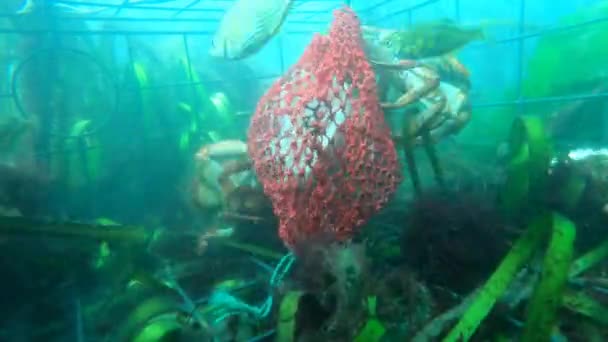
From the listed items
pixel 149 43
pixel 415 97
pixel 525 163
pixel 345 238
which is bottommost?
pixel 345 238

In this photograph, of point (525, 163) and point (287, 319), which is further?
point (525, 163)

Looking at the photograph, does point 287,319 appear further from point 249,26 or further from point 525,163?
point 249,26

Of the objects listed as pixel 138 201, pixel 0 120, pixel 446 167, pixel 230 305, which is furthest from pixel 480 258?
pixel 0 120

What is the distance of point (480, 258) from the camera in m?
1.80

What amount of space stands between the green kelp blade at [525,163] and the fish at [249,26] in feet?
6.19

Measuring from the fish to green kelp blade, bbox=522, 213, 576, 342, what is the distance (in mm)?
2340

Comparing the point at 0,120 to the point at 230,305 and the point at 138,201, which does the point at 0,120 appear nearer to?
the point at 138,201

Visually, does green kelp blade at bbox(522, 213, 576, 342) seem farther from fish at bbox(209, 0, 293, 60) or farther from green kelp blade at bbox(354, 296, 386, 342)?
fish at bbox(209, 0, 293, 60)

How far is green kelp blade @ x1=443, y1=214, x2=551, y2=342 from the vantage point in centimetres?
137

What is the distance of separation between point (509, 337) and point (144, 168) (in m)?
4.51

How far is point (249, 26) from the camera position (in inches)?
112

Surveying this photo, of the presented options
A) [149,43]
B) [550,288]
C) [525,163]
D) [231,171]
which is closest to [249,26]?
[231,171]

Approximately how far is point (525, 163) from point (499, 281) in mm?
842

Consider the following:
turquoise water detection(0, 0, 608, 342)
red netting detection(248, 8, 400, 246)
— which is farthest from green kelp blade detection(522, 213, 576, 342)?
red netting detection(248, 8, 400, 246)
